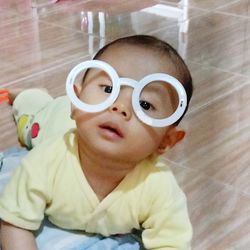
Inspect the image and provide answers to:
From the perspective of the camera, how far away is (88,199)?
3.08 feet

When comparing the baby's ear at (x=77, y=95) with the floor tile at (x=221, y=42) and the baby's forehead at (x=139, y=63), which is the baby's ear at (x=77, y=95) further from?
the floor tile at (x=221, y=42)

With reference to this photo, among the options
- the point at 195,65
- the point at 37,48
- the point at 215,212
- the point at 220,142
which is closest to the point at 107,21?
the point at 37,48

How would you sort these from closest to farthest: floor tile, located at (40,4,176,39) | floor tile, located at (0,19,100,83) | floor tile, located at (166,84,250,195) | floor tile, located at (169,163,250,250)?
1. floor tile, located at (169,163,250,250)
2. floor tile, located at (166,84,250,195)
3. floor tile, located at (0,19,100,83)
4. floor tile, located at (40,4,176,39)

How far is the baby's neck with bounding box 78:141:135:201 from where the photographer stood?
921 mm

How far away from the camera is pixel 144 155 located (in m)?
0.90

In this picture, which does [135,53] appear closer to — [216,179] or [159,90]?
[159,90]

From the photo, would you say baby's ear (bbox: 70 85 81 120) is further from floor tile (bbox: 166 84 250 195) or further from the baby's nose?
floor tile (bbox: 166 84 250 195)

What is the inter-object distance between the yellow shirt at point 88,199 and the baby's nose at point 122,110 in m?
0.12

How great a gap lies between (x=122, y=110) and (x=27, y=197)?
0.66 ft

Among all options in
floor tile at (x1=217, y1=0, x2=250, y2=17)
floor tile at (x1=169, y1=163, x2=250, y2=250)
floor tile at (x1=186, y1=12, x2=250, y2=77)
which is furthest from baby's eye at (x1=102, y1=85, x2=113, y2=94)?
floor tile at (x1=217, y1=0, x2=250, y2=17)

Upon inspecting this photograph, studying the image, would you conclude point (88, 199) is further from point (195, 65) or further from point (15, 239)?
point (195, 65)

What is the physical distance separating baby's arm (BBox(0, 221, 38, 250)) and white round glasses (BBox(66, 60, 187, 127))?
0.68 ft

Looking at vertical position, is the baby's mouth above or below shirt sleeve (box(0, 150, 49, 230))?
above

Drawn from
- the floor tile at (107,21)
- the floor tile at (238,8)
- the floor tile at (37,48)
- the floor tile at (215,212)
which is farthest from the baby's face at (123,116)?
the floor tile at (238,8)
